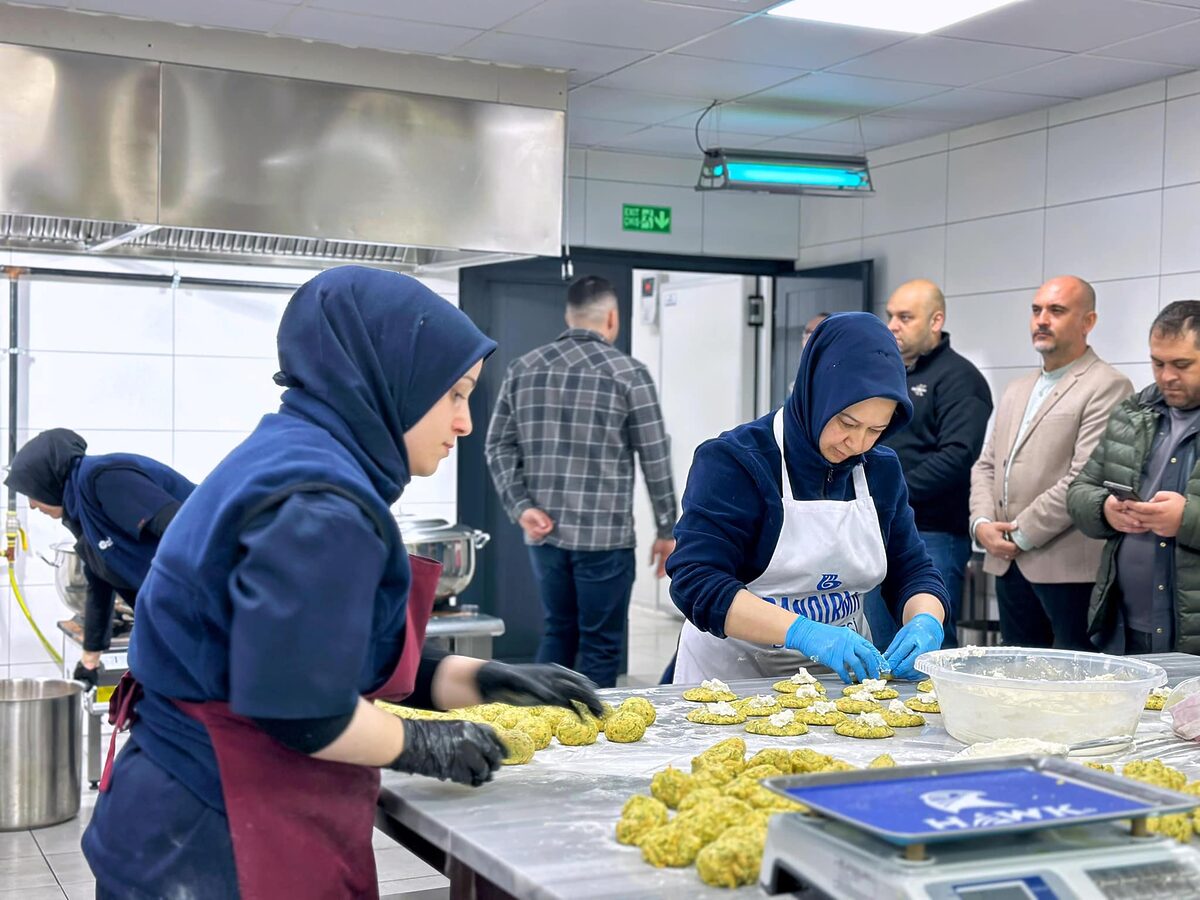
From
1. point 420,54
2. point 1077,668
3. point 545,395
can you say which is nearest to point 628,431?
point 545,395

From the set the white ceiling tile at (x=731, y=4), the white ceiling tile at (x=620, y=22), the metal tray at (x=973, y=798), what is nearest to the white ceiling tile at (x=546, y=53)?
the white ceiling tile at (x=620, y=22)

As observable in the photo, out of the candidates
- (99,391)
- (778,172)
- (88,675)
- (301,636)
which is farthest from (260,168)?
(301,636)

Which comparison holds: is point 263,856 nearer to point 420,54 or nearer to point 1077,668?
point 1077,668

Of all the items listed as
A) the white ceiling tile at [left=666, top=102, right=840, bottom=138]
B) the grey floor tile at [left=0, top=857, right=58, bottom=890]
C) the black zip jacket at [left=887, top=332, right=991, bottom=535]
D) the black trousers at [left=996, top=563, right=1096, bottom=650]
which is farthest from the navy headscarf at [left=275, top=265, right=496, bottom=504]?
the white ceiling tile at [left=666, top=102, right=840, bottom=138]

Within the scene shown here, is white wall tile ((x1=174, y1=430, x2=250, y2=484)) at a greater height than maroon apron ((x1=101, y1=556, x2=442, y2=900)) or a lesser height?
greater

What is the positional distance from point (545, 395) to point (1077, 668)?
119 inches

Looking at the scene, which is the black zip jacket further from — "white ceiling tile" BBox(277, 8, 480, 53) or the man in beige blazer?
"white ceiling tile" BBox(277, 8, 480, 53)

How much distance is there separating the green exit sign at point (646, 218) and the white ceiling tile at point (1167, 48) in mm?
2608

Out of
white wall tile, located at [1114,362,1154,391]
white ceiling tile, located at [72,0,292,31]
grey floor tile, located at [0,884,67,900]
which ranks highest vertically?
white ceiling tile, located at [72,0,292,31]

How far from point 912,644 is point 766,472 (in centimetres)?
46

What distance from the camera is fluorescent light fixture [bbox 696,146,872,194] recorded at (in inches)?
223

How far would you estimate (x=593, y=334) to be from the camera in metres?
5.20

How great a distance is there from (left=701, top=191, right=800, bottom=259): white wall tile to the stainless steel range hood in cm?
198

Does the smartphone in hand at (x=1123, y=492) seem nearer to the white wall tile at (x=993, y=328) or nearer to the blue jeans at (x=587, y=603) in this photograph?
the white wall tile at (x=993, y=328)
